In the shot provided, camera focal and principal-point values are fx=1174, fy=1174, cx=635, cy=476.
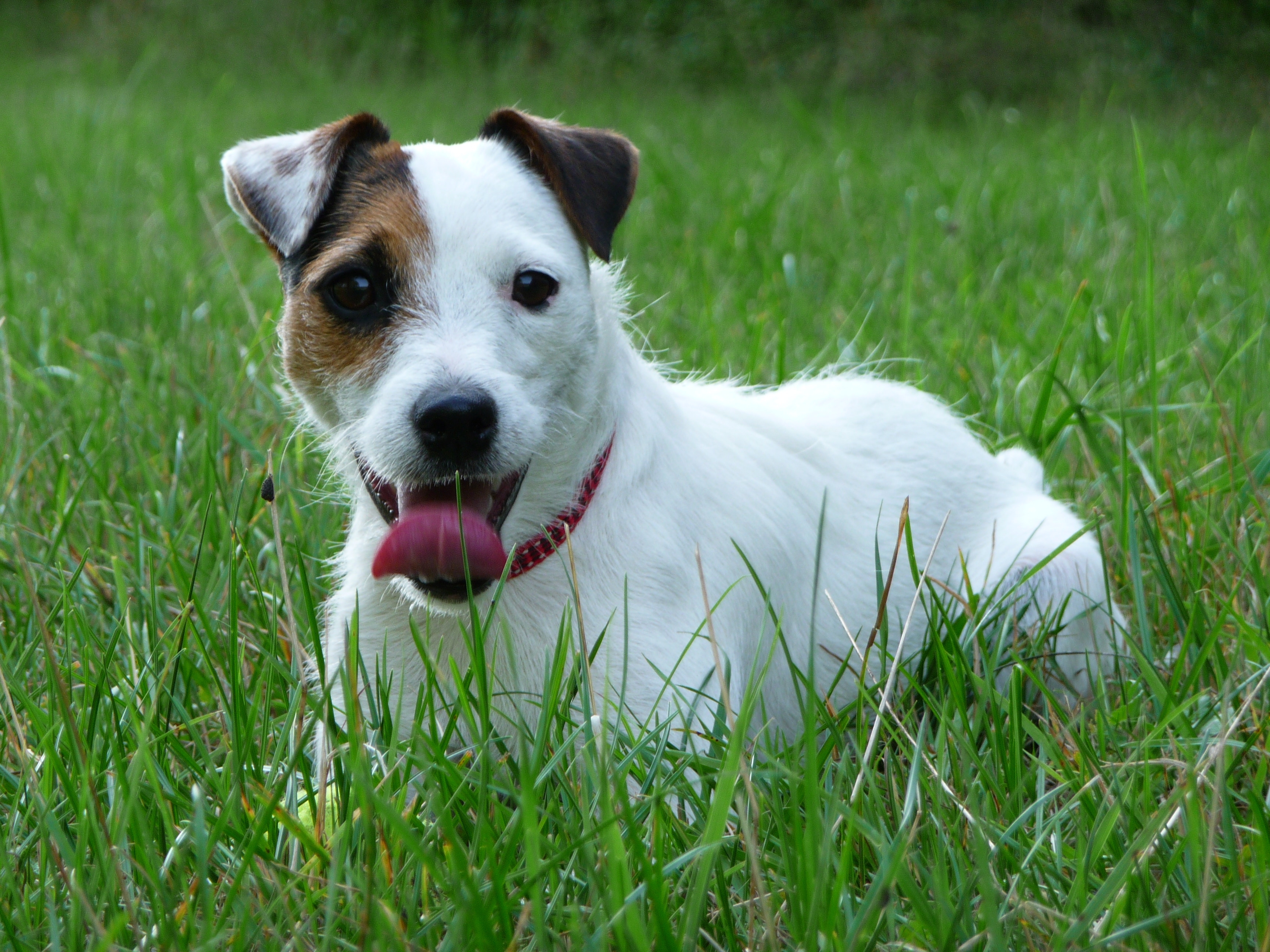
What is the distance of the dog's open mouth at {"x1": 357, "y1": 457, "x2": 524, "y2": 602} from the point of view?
2.26 metres

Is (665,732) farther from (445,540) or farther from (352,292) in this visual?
(352,292)

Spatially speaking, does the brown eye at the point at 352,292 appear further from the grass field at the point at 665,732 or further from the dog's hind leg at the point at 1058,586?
the dog's hind leg at the point at 1058,586

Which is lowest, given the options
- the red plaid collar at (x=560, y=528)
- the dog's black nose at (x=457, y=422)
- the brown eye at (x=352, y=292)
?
the red plaid collar at (x=560, y=528)

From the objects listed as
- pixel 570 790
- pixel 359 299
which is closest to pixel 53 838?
pixel 570 790

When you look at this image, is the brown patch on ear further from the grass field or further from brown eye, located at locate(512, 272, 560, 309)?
the grass field

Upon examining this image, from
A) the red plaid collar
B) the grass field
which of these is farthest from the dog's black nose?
the grass field

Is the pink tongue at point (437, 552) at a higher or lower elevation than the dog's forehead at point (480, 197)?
lower

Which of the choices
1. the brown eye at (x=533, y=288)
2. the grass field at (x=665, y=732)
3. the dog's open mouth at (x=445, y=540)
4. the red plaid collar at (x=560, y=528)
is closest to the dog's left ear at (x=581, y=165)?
the brown eye at (x=533, y=288)

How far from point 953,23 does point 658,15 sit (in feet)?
11.9

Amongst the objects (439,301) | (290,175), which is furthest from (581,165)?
(290,175)

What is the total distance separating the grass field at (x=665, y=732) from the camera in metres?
1.65

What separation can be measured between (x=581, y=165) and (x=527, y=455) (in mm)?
744

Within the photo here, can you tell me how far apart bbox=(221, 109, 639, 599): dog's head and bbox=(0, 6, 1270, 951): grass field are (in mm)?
315

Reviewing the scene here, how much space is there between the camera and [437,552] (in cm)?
227
